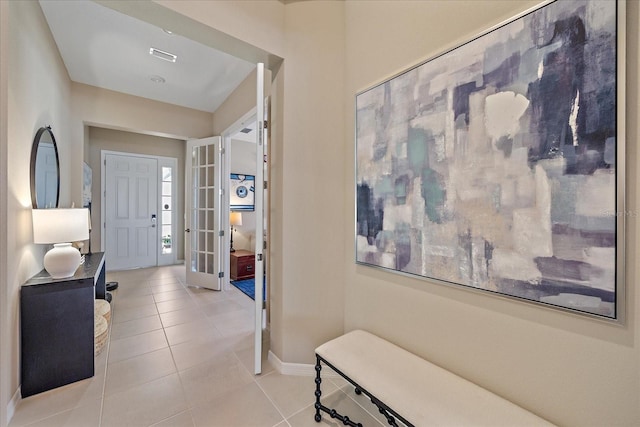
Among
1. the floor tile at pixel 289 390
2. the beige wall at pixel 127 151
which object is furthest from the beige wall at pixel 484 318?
the beige wall at pixel 127 151

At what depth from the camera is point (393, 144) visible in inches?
61.5

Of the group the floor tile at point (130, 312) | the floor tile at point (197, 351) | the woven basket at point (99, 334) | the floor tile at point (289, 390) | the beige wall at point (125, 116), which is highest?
the beige wall at point (125, 116)

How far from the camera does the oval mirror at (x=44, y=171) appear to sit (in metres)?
1.98

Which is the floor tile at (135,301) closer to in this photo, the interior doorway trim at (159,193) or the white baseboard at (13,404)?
the white baseboard at (13,404)

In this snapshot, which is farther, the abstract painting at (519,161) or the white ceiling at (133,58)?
the white ceiling at (133,58)

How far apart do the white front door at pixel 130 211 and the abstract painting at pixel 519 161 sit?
5414 mm

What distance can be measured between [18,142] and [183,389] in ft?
6.81

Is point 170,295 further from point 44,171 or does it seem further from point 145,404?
point 145,404

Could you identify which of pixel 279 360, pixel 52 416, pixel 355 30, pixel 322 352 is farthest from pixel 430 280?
pixel 52 416

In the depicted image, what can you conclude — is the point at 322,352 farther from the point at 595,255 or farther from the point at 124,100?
the point at 124,100

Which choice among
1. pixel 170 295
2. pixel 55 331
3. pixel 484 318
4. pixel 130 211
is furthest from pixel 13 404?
pixel 130 211

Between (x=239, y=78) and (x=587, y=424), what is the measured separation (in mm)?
4174

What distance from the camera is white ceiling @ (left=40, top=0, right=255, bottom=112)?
7.69ft

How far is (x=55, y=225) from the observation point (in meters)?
1.83
